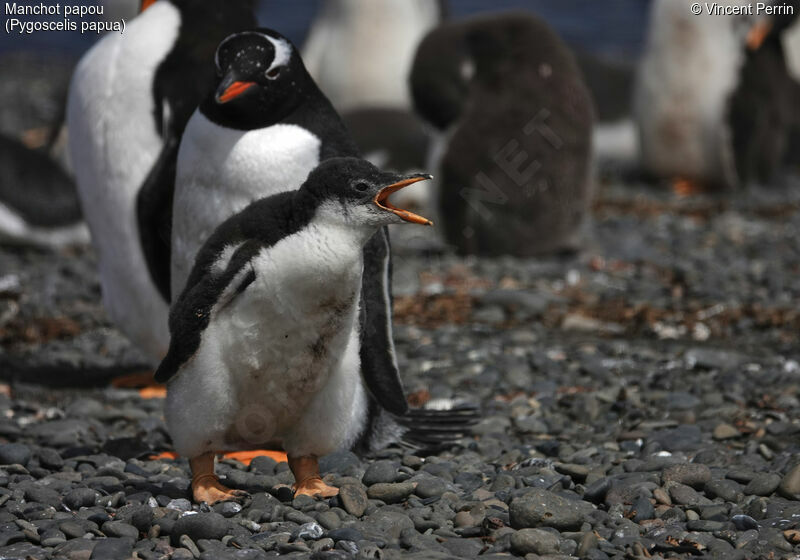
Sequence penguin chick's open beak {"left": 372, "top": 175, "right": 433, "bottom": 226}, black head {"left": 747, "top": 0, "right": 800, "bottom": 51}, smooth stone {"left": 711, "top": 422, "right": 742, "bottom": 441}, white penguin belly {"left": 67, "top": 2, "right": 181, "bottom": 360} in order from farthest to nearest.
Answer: black head {"left": 747, "top": 0, "right": 800, "bottom": 51} < white penguin belly {"left": 67, "top": 2, "right": 181, "bottom": 360} < smooth stone {"left": 711, "top": 422, "right": 742, "bottom": 441} < penguin chick's open beak {"left": 372, "top": 175, "right": 433, "bottom": 226}

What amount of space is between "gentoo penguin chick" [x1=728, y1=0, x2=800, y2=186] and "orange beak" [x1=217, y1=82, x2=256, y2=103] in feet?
23.8

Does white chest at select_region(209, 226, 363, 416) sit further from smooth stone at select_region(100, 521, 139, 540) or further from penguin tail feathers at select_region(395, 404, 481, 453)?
penguin tail feathers at select_region(395, 404, 481, 453)

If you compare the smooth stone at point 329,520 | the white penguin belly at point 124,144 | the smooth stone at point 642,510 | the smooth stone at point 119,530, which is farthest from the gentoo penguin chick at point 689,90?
the smooth stone at point 119,530

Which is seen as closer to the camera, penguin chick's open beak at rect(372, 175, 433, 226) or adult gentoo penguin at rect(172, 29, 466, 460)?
penguin chick's open beak at rect(372, 175, 433, 226)

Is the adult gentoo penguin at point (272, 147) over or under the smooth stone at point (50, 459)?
over

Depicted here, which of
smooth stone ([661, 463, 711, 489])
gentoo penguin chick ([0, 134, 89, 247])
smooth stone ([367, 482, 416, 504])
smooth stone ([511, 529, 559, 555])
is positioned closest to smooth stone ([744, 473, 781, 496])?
smooth stone ([661, 463, 711, 489])

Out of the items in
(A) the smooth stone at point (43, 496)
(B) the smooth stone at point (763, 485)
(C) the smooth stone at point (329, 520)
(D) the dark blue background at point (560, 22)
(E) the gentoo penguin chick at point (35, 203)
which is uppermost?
(D) the dark blue background at point (560, 22)

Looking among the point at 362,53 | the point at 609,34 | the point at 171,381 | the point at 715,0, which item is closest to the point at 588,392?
the point at 171,381

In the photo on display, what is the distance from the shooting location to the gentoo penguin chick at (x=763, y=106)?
10.1 metres

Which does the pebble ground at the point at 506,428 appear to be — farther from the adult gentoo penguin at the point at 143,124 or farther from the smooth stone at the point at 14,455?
the adult gentoo penguin at the point at 143,124

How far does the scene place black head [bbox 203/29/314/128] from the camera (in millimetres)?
3510

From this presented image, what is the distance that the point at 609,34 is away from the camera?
25172 mm

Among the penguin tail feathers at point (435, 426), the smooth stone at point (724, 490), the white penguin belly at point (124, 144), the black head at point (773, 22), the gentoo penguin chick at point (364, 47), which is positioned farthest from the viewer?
the gentoo penguin chick at point (364, 47)

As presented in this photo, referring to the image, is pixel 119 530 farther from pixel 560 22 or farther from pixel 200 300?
pixel 560 22
